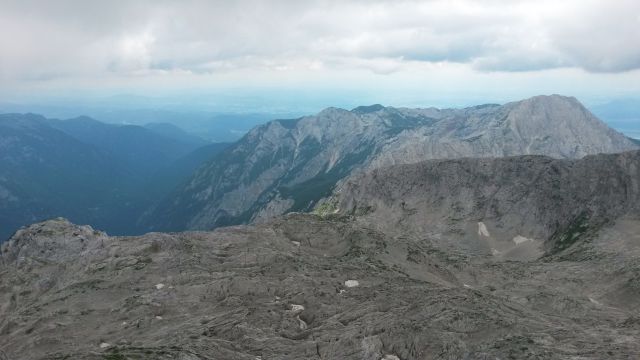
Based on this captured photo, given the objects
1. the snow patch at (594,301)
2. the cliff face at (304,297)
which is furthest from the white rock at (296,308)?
the snow patch at (594,301)

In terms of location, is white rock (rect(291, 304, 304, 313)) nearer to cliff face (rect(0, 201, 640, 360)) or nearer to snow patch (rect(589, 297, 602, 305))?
cliff face (rect(0, 201, 640, 360))

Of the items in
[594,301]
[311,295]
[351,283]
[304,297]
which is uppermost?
[311,295]

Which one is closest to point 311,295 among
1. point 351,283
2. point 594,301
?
point 351,283

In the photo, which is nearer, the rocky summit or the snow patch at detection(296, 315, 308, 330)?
the rocky summit

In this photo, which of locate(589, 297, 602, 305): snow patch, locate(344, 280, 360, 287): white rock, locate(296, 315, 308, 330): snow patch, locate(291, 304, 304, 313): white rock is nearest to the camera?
locate(296, 315, 308, 330): snow patch

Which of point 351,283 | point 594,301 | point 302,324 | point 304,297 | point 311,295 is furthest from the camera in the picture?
point 594,301

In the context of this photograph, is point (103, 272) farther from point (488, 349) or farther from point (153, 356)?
point (488, 349)

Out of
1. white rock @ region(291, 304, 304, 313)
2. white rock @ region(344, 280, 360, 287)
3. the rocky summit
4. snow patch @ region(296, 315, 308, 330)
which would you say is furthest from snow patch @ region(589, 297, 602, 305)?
snow patch @ region(296, 315, 308, 330)

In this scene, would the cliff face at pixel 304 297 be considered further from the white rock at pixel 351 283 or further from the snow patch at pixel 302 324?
the white rock at pixel 351 283

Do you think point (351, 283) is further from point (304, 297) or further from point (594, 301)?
point (594, 301)
